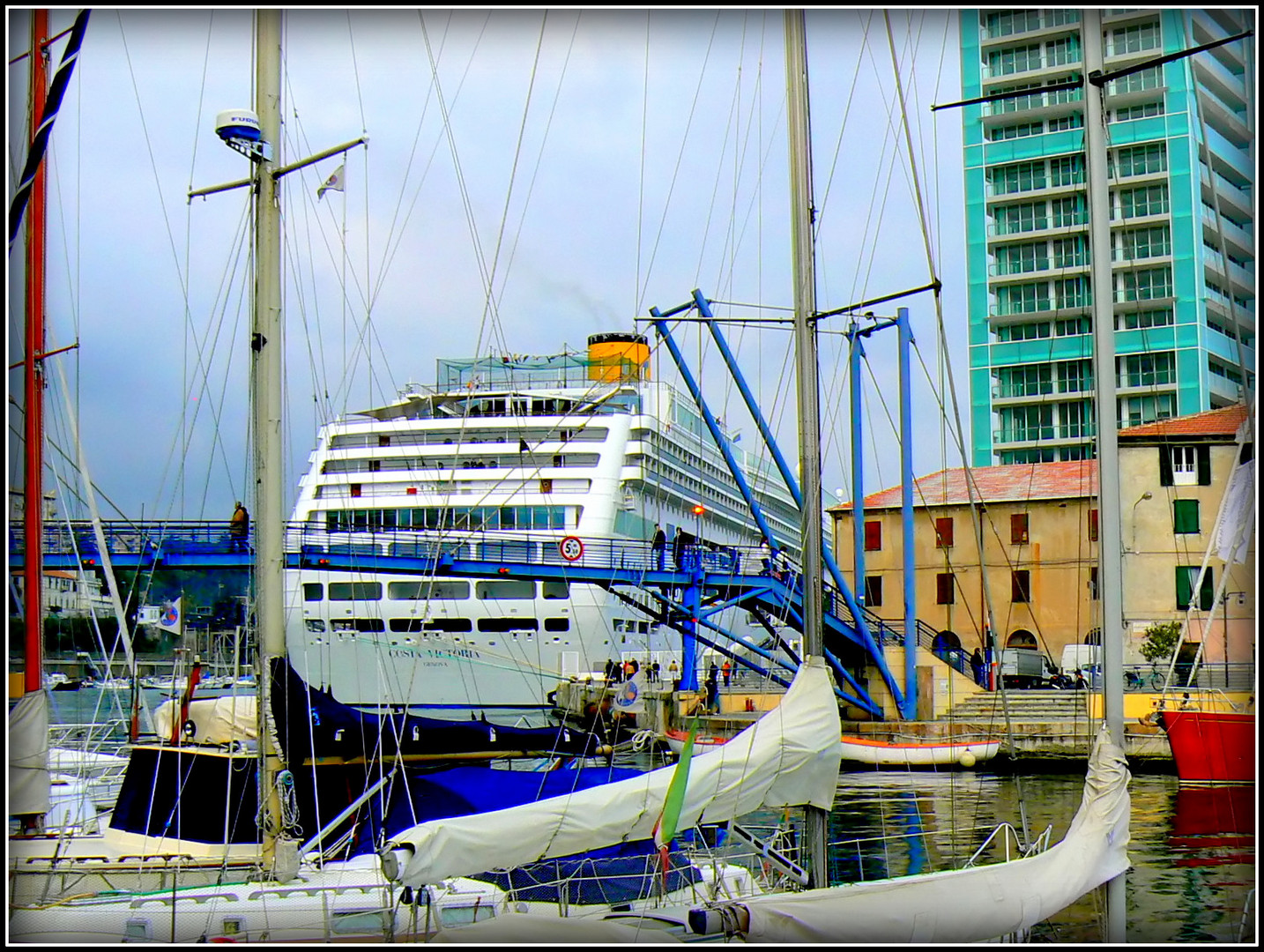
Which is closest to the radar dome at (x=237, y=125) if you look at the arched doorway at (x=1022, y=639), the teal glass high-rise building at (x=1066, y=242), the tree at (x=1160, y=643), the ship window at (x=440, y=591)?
the ship window at (x=440, y=591)

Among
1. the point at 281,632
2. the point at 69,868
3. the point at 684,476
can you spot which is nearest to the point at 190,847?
the point at 69,868

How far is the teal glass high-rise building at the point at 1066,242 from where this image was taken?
170 ft

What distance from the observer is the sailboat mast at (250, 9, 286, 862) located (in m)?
11.4

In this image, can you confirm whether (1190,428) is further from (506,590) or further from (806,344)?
(806,344)

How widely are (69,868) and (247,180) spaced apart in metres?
6.66

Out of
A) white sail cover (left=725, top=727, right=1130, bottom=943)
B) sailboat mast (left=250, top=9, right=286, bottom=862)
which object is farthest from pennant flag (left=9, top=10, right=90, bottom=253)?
white sail cover (left=725, top=727, right=1130, bottom=943)

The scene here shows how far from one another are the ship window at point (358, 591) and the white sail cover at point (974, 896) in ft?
93.2

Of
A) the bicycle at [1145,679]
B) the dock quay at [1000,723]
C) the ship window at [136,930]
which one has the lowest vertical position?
the dock quay at [1000,723]

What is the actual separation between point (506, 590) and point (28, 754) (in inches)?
1135

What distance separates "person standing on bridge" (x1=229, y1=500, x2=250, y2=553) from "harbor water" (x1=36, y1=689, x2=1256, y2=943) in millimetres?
6397

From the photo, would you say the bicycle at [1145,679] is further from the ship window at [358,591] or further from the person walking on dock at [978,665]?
the ship window at [358,591]

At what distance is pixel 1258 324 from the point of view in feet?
25.3

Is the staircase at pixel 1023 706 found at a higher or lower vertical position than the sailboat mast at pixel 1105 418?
lower

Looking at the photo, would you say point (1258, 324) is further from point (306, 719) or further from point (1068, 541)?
point (1068, 541)
